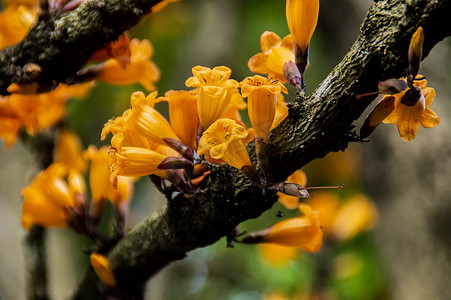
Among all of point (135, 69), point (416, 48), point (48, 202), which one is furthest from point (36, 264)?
point (416, 48)

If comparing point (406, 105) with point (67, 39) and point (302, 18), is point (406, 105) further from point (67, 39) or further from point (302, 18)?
point (67, 39)

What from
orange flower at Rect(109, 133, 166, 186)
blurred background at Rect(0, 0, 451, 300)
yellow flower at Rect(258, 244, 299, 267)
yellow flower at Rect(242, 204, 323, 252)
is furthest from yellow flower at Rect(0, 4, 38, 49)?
yellow flower at Rect(258, 244, 299, 267)

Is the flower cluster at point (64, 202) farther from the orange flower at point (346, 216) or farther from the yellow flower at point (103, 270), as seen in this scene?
the orange flower at point (346, 216)

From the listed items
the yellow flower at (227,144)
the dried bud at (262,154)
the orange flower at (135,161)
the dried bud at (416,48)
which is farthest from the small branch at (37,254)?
the dried bud at (416,48)

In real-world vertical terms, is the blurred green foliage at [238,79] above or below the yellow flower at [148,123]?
below

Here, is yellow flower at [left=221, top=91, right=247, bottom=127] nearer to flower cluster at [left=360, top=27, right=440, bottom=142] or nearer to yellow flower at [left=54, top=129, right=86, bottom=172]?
flower cluster at [left=360, top=27, right=440, bottom=142]

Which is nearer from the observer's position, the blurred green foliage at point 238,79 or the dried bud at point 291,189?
the dried bud at point 291,189
